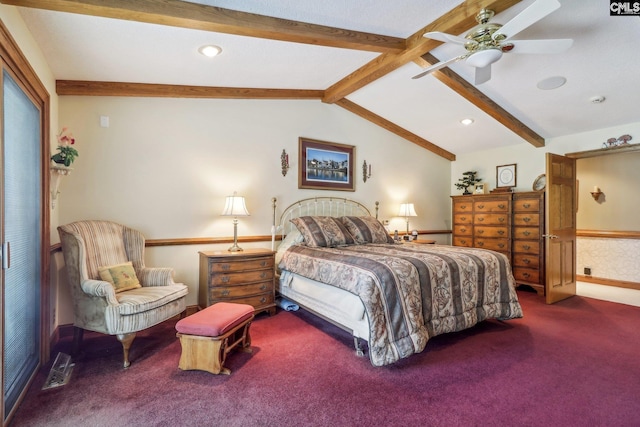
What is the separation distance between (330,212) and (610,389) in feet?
11.0

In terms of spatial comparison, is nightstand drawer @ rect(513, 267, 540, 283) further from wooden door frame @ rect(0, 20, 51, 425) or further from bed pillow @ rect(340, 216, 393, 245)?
wooden door frame @ rect(0, 20, 51, 425)

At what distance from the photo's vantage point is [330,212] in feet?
15.5

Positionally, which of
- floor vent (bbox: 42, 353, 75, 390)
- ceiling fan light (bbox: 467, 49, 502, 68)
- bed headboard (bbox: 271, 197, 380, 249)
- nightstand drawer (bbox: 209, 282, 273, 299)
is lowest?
floor vent (bbox: 42, 353, 75, 390)

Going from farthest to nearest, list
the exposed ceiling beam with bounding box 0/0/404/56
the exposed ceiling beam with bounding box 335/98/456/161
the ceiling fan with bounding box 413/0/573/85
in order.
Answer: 1. the exposed ceiling beam with bounding box 335/98/456/161
2. the ceiling fan with bounding box 413/0/573/85
3. the exposed ceiling beam with bounding box 0/0/404/56

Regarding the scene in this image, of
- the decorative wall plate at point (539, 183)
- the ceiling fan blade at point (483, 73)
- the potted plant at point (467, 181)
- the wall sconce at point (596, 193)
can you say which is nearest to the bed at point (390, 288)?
the ceiling fan blade at point (483, 73)

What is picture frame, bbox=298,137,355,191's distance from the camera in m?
4.45

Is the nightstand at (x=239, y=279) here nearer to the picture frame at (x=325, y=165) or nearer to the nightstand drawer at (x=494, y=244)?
the picture frame at (x=325, y=165)

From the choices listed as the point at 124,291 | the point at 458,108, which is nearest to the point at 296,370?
the point at 124,291

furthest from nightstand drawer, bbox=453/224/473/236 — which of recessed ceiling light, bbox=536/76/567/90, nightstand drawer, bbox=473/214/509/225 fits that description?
recessed ceiling light, bbox=536/76/567/90

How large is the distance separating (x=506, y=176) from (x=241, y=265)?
4.54 metres

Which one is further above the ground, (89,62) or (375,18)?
(375,18)

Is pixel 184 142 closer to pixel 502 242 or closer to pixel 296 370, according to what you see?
pixel 296 370

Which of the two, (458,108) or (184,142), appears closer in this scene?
(184,142)

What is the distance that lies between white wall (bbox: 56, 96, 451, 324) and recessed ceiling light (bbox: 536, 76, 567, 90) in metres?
2.38
